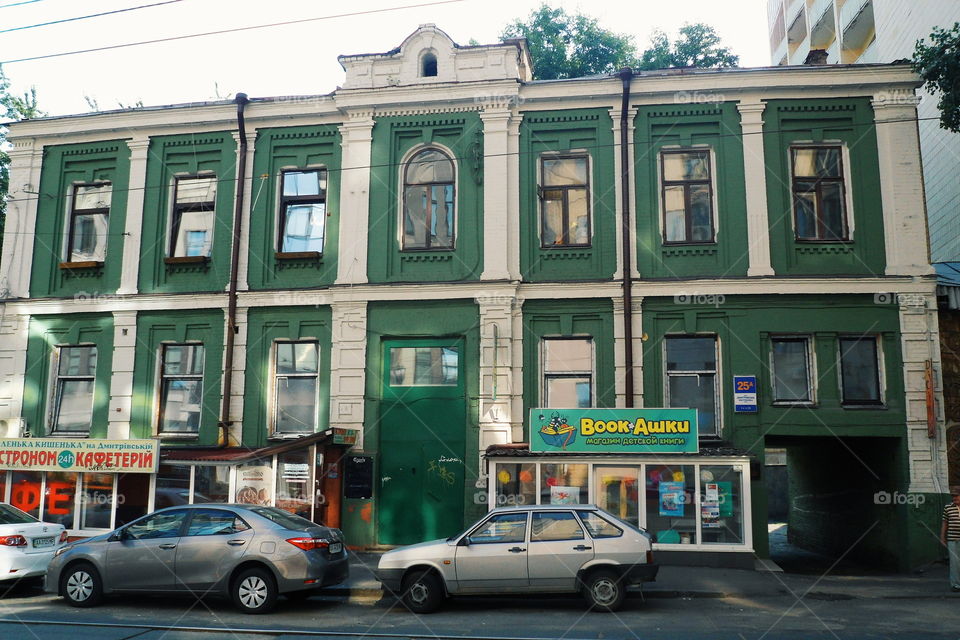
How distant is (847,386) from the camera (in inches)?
643

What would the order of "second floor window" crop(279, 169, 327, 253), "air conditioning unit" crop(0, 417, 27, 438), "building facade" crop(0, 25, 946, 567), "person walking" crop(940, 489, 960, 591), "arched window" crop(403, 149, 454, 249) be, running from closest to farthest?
"person walking" crop(940, 489, 960, 591) < "building facade" crop(0, 25, 946, 567) < "arched window" crop(403, 149, 454, 249) < "second floor window" crop(279, 169, 327, 253) < "air conditioning unit" crop(0, 417, 27, 438)

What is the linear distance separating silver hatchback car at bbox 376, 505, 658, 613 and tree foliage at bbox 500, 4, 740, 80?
21.6 meters

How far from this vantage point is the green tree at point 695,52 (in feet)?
93.9

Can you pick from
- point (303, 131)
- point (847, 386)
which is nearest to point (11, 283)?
point (303, 131)

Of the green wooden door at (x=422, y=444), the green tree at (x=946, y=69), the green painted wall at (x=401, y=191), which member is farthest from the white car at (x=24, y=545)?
the green tree at (x=946, y=69)

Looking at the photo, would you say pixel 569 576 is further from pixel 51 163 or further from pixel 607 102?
pixel 51 163

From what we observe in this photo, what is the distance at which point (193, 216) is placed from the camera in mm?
19219

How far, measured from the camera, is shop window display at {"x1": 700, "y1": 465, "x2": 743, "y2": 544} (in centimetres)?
1477

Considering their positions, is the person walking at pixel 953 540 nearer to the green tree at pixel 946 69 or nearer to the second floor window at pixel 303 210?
the green tree at pixel 946 69

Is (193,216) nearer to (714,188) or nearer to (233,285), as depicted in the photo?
(233,285)

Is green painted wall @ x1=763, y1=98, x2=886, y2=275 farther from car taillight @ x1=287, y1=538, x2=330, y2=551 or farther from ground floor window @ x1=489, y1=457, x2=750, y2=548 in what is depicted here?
car taillight @ x1=287, y1=538, x2=330, y2=551

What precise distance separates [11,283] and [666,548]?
1628 centimetres

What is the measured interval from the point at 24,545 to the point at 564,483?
916cm

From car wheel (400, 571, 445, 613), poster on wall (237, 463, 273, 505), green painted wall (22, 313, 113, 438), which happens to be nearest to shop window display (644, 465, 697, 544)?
car wheel (400, 571, 445, 613)
